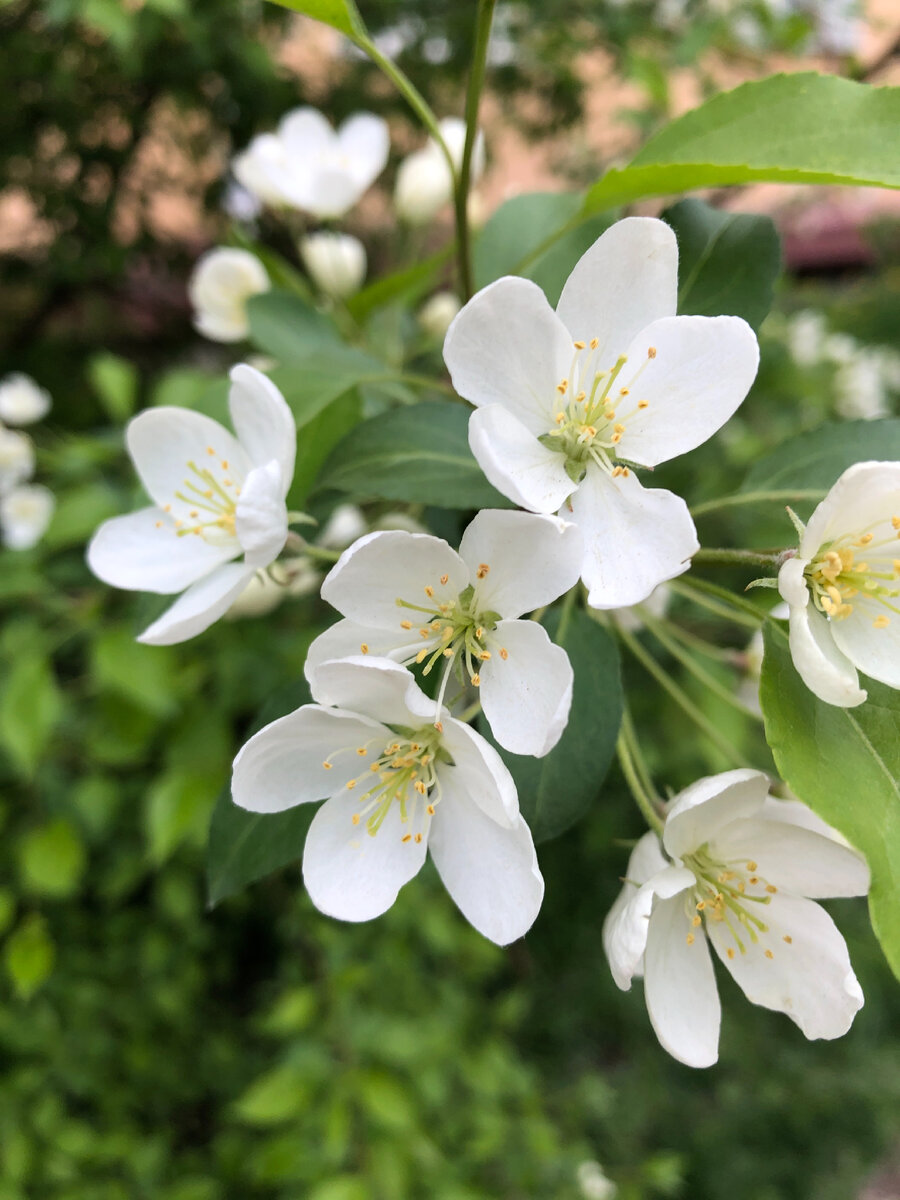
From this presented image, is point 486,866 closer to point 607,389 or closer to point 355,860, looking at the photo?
point 355,860

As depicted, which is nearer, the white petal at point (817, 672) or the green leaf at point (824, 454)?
the white petal at point (817, 672)

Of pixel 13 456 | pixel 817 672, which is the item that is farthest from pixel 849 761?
pixel 13 456

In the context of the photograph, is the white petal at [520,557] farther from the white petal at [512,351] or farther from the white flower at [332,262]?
the white flower at [332,262]

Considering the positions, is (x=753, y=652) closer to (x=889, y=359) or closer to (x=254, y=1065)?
(x=254, y=1065)

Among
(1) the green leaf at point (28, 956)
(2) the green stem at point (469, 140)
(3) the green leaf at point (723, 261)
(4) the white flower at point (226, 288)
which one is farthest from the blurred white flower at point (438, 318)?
(1) the green leaf at point (28, 956)

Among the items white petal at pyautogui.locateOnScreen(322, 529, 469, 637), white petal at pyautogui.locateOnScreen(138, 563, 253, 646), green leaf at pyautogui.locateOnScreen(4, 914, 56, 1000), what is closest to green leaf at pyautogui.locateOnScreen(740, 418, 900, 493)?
white petal at pyautogui.locateOnScreen(322, 529, 469, 637)

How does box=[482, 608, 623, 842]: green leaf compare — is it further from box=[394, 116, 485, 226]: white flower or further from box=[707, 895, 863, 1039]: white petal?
box=[394, 116, 485, 226]: white flower
